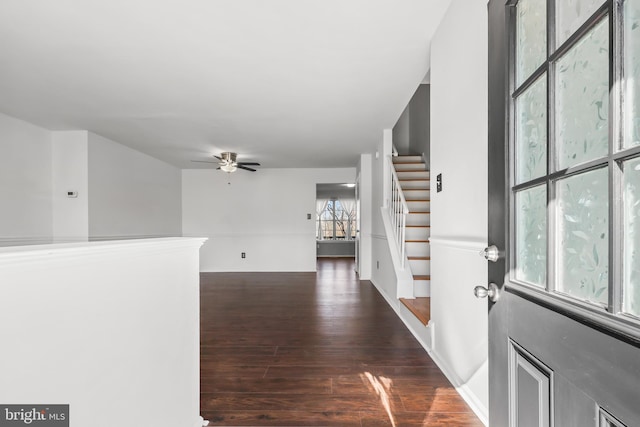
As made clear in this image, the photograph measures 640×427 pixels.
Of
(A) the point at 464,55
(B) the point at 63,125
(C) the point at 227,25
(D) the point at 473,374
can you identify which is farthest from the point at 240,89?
(D) the point at 473,374

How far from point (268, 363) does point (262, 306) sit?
63.0 inches

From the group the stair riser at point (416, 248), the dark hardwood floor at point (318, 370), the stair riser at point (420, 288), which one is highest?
the stair riser at point (416, 248)

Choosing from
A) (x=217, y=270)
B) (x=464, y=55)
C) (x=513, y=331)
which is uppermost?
(x=464, y=55)

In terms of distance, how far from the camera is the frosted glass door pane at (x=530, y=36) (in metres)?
0.75

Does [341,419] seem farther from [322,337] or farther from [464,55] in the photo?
[464,55]

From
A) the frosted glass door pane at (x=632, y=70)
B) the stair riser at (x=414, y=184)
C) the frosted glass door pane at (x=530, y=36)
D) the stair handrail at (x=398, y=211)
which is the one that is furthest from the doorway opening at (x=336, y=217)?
the frosted glass door pane at (x=632, y=70)

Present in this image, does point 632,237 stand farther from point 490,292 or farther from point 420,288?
point 420,288

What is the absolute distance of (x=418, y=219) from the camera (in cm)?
362

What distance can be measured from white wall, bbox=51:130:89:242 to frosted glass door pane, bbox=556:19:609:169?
4.80 metres

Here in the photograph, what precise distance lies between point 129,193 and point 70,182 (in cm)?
95

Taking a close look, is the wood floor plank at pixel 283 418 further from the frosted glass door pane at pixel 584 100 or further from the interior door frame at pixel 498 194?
the frosted glass door pane at pixel 584 100

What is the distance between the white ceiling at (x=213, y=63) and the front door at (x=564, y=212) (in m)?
1.22

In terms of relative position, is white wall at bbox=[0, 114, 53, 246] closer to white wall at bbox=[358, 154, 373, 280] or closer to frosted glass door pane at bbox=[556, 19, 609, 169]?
white wall at bbox=[358, 154, 373, 280]

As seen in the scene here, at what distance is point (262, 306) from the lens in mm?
3680
